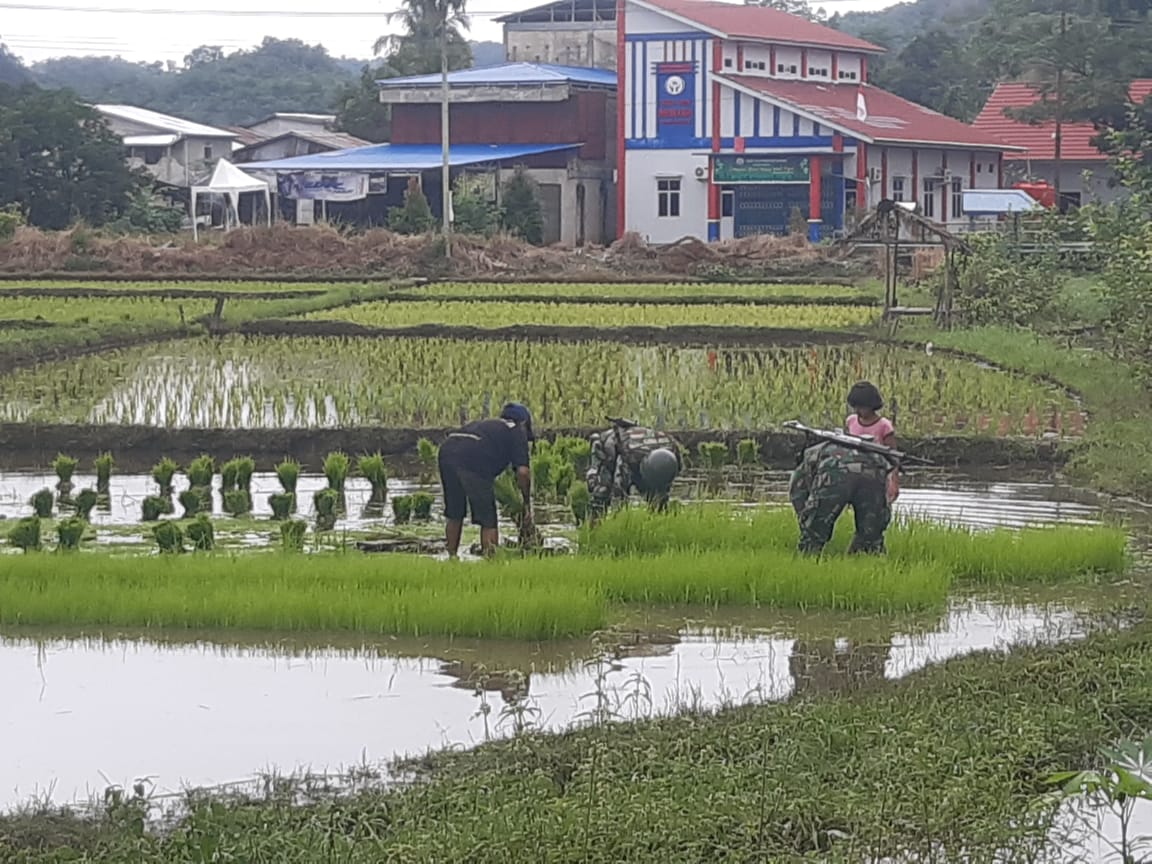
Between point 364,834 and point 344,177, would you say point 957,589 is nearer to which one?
point 364,834

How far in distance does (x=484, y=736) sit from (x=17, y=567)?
2903mm

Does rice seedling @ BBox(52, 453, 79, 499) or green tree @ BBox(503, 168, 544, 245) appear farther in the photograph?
green tree @ BBox(503, 168, 544, 245)

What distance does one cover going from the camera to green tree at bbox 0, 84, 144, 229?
1407 inches

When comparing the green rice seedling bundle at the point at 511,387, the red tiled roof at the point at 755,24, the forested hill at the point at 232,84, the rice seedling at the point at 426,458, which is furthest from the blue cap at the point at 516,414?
the forested hill at the point at 232,84

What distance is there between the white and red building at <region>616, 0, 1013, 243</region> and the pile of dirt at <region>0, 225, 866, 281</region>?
4644mm

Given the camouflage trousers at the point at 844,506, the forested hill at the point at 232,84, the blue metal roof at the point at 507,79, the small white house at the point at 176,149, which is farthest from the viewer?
the forested hill at the point at 232,84

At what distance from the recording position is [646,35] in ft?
119

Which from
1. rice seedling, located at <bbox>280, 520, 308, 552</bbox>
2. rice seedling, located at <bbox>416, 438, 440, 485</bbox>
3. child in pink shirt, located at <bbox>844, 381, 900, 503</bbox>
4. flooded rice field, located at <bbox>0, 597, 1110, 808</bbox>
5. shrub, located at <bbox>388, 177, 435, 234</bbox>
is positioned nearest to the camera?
flooded rice field, located at <bbox>0, 597, 1110, 808</bbox>

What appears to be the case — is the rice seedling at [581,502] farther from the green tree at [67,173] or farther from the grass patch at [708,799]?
the green tree at [67,173]

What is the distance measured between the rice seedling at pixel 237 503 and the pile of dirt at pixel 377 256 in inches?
769

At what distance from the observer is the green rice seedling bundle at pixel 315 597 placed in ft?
22.8

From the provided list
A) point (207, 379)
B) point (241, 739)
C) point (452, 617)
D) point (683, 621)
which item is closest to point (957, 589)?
point (683, 621)

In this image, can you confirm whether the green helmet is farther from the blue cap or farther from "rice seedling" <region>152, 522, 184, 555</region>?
"rice seedling" <region>152, 522, 184, 555</region>

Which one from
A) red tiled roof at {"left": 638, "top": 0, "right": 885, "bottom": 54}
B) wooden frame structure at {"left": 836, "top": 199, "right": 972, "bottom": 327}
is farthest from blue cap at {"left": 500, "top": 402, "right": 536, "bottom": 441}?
red tiled roof at {"left": 638, "top": 0, "right": 885, "bottom": 54}
